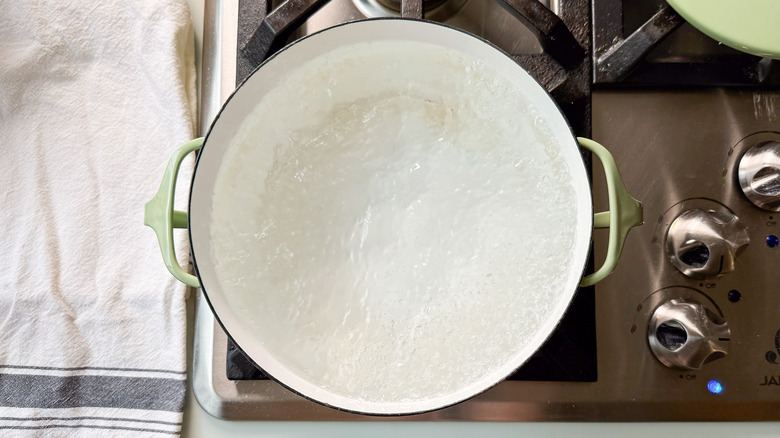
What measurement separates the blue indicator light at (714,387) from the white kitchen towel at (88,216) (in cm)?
51

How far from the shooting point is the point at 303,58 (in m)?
0.48

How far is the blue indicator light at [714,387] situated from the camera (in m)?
0.53

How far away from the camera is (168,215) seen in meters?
0.45

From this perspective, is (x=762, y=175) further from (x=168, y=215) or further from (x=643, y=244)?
(x=168, y=215)

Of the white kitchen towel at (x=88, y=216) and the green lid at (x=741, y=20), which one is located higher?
the green lid at (x=741, y=20)

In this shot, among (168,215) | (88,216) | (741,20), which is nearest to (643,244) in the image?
(741,20)

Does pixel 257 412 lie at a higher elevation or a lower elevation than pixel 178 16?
lower

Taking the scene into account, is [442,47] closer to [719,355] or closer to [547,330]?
[547,330]

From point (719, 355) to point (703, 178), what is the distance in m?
0.17

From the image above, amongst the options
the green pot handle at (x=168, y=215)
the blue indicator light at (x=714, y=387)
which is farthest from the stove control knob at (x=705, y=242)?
the green pot handle at (x=168, y=215)

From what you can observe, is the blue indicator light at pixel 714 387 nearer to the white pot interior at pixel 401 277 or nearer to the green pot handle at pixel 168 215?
the white pot interior at pixel 401 277

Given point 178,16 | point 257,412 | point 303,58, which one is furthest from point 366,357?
point 178,16

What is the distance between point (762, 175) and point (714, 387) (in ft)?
0.68

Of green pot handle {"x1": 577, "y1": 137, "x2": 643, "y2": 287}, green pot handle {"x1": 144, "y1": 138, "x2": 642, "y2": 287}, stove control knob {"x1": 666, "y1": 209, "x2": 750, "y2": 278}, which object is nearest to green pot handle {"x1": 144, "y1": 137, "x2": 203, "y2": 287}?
green pot handle {"x1": 144, "y1": 138, "x2": 642, "y2": 287}
